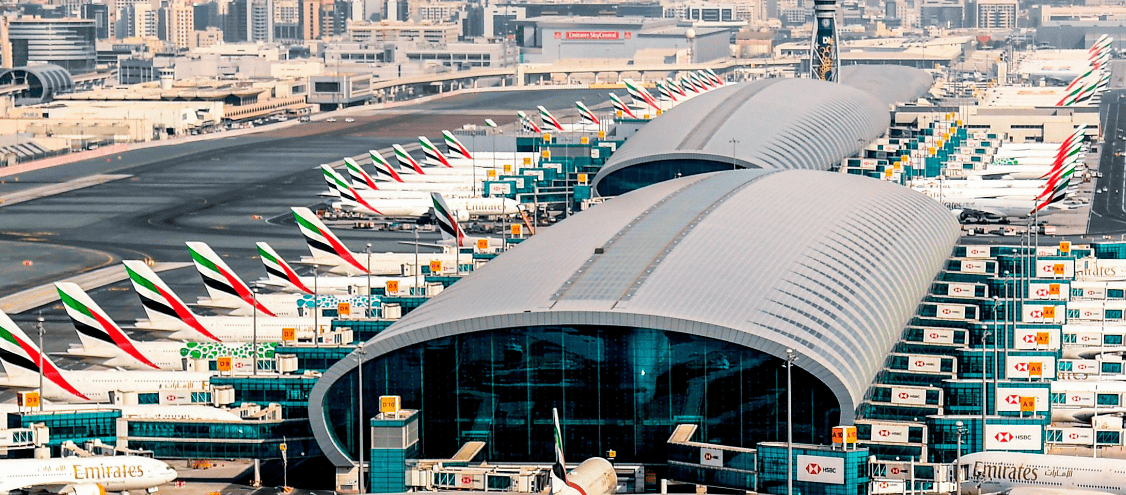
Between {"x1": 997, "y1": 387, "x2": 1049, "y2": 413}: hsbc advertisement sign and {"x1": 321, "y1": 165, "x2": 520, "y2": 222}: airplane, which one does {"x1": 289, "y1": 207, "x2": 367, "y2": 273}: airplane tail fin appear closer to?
{"x1": 321, "y1": 165, "x2": 520, "y2": 222}: airplane

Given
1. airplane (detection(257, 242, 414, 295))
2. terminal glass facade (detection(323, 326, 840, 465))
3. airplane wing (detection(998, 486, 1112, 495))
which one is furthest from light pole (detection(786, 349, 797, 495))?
airplane (detection(257, 242, 414, 295))

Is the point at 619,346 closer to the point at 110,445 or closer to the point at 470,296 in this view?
the point at 470,296

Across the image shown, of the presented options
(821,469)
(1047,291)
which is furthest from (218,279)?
(821,469)

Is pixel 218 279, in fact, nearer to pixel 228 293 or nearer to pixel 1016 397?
pixel 228 293

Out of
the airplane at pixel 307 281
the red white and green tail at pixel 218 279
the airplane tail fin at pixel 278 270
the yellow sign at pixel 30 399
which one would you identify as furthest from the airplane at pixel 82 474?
the airplane tail fin at pixel 278 270

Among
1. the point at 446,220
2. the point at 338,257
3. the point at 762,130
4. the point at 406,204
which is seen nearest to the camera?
the point at 338,257

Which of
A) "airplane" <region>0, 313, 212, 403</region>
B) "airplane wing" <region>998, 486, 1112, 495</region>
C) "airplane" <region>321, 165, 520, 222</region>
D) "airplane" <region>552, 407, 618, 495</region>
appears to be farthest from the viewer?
"airplane" <region>321, 165, 520, 222</region>
